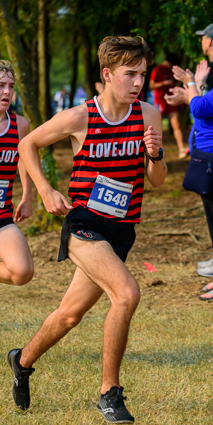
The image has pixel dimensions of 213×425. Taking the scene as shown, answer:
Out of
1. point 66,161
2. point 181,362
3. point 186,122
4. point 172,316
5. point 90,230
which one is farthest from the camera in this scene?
point 186,122

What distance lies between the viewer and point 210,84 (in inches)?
217

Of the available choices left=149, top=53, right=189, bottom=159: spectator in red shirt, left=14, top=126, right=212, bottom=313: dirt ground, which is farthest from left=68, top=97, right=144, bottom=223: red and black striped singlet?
left=149, top=53, right=189, bottom=159: spectator in red shirt

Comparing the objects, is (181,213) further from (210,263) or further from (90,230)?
(90,230)

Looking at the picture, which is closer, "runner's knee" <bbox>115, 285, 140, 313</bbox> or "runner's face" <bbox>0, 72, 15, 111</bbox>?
"runner's knee" <bbox>115, 285, 140, 313</bbox>

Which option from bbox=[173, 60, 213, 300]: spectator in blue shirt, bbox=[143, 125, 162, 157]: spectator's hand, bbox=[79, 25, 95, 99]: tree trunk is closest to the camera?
bbox=[143, 125, 162, 157]: spectator's hand

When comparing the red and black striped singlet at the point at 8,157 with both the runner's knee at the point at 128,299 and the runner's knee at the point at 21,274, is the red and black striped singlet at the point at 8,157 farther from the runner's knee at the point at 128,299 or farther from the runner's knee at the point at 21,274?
the runner's knee at the point at 128,299

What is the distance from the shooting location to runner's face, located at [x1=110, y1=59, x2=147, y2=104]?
3352 mm

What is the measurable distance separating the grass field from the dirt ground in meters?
0.01

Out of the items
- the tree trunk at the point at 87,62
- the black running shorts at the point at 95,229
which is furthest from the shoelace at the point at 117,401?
the tree trunk at the point at 87,62

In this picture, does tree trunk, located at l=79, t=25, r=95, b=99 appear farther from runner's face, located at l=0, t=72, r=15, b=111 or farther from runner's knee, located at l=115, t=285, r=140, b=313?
runner's knee, located at l=115, t=285, r=140, b=313

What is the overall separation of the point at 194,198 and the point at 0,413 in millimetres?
8196

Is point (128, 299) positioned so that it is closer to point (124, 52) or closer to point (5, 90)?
point (124, 52)

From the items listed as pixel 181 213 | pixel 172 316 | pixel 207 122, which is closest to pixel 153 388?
pixel 172 316

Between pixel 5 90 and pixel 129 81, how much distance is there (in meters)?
1.41
